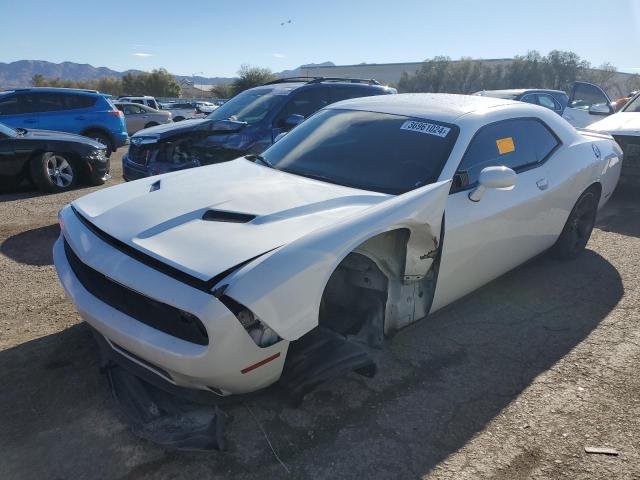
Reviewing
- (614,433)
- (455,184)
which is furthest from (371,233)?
(614,433)

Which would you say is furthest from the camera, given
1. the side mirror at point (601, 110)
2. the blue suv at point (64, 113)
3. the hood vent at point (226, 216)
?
the blue suv at point (64, 113)

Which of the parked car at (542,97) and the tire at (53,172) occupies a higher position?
the parked car at (542,97)

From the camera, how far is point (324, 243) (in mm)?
2260

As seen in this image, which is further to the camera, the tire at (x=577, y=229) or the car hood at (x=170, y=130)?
the car hood at (x=170, y=130)

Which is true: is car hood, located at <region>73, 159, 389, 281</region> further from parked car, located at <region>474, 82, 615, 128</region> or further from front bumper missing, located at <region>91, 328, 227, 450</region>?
parked car, located at <region>474, 82, 615, 128</region>

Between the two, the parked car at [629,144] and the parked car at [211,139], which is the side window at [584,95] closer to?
the parked car at [629,144]

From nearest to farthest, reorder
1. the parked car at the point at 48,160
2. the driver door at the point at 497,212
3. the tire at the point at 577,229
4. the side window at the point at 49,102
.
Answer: the driver door at the point at 497,212 → the tire at the point at 577,229 → the parked car at the point at 48,160 → the side window at the point at 49,102

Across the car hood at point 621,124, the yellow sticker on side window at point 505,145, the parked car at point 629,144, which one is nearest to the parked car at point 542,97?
the car hood at point 621,124

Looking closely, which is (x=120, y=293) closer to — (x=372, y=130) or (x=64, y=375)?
(x=64, y=375)

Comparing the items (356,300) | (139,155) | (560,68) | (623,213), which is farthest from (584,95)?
(560,68)

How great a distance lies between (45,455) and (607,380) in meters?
3.01

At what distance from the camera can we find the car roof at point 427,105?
135 inches

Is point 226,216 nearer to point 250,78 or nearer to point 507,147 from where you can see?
point 507,147

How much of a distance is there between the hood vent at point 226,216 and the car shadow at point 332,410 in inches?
35.5
